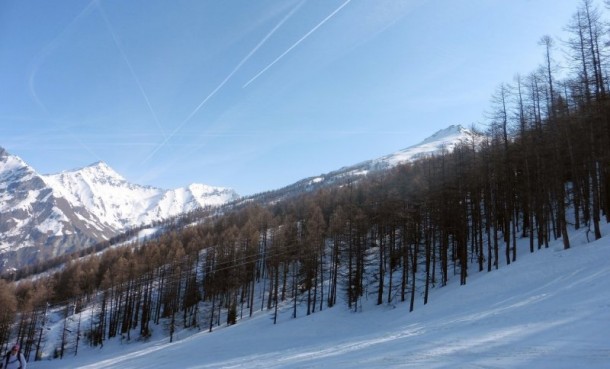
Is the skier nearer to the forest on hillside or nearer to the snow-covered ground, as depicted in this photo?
the snow-covered ground

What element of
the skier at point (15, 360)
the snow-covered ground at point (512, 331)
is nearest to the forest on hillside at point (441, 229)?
the snow-covered ground at point (512, 331)

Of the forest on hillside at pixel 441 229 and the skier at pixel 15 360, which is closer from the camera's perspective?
the skier at pixel 15 360

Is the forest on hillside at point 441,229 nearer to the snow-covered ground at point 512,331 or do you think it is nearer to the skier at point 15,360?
the snow-covered ground at point 512,331

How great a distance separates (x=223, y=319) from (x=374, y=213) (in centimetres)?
2985

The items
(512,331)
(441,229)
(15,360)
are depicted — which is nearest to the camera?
(512,331)

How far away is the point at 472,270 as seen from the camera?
4038cm

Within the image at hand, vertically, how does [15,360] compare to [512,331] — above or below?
below

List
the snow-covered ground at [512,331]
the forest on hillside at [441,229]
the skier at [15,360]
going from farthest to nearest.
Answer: the forest on hillside at [441,229] < the skier at [15,360] < the snow-covered ground at [512,331]

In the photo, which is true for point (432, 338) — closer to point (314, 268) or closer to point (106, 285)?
point (314, 268)

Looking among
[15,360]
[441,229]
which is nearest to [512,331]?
[15,360]

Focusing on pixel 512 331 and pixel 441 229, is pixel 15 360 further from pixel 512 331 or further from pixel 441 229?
pixel 441 229

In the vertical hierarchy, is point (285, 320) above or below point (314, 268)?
below

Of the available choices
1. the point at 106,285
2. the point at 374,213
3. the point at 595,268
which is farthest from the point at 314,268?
the point at 106,285

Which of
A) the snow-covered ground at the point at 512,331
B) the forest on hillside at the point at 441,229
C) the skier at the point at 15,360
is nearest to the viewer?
the snow-covered ground at the point at 512,331
